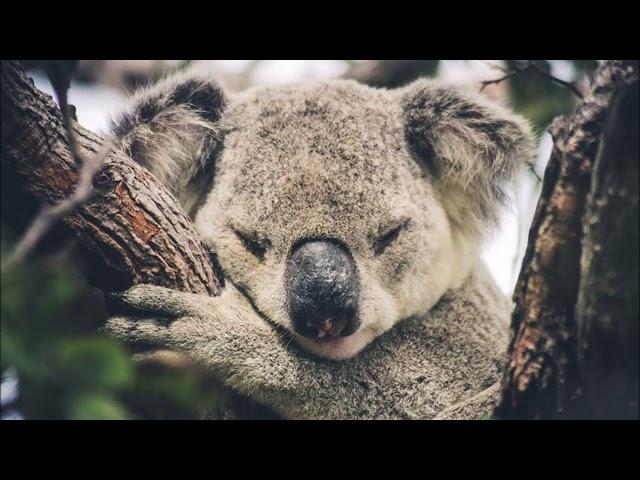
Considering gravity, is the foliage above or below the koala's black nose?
below

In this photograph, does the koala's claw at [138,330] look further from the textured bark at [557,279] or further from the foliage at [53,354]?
the textured bark at [557,279]

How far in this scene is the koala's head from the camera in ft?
8.75

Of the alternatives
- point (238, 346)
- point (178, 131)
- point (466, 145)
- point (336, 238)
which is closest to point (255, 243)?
point (336, 238)

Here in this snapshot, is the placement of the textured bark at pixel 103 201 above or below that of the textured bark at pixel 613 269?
above

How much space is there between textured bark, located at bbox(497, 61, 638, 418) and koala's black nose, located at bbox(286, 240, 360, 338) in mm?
629

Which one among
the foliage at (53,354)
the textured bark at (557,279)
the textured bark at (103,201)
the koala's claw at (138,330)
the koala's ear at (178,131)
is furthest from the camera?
the koala's ear at (178,131)

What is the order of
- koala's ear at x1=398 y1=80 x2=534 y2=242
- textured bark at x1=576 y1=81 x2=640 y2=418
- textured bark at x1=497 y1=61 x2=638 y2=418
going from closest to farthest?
textured bark at x1=576 y1=81 x2=640 y2=418 → textured bark at x1=497 y1=61 x2=638 y2=418 → koala's ear at x1=398 y1=80 x2=534 y2=242

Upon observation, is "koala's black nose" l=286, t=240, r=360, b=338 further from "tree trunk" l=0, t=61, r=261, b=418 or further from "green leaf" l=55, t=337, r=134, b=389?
"green leaf" l=55, t=337, r=134, b=389

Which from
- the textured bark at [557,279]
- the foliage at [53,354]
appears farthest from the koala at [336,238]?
the foliage at [53,354]

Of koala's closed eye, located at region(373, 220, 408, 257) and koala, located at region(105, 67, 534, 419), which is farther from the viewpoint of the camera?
koala's closed eye, located at region(373, 220, 408, 257)

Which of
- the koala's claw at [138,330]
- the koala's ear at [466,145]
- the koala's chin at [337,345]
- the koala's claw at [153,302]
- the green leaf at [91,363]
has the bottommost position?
the green leaf at [91,363]

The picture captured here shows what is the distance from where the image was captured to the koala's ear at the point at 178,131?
294 centimetres

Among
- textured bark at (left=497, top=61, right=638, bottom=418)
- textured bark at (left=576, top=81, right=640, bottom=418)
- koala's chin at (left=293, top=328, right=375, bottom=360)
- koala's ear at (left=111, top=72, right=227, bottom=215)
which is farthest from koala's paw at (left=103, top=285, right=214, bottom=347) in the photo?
textured bark at (left=576, top=81, right=640, bottom=418)

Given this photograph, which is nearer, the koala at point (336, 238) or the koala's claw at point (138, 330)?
the koala's claw at point (138, 330)
